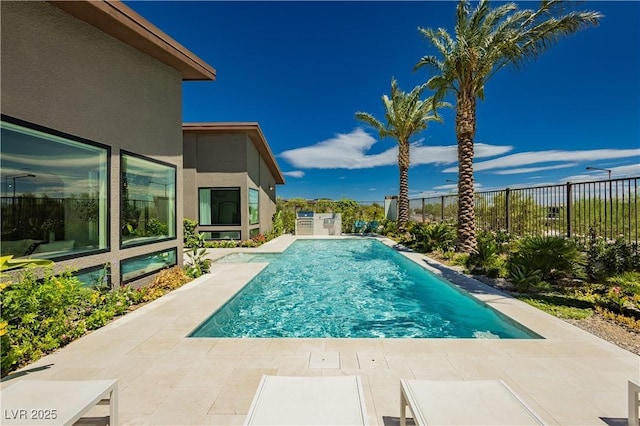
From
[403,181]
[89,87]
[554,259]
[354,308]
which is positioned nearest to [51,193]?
[89,87]

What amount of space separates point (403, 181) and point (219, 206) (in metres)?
11.6

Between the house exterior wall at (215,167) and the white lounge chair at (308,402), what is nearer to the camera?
the white lounge chair at (308,402)

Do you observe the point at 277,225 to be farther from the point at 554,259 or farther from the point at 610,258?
the point at 610,258

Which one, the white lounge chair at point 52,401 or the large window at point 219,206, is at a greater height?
the large window at point 219,206

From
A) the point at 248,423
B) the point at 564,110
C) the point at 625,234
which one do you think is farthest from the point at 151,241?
the point at 564,110

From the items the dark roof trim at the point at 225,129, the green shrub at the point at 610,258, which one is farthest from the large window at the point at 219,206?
the green shrub at the point at 610,258

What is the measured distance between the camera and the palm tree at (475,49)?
826 cm

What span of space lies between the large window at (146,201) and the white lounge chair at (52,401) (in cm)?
445

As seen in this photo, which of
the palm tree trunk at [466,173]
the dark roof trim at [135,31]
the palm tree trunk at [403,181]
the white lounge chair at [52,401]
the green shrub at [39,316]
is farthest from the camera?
the palm tree trunk at [403,181]

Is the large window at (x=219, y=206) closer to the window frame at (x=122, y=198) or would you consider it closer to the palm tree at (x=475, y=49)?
the window frame at (x=122, y=198)

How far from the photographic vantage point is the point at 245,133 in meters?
14.2

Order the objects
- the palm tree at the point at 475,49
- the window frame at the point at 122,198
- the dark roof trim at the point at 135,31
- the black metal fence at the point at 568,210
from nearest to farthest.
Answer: the dark roof trim at the point at 135,31, the window frame at the point at 122,198, the black metal fence at the point at 568,210, the palm tree at the point at 475,49

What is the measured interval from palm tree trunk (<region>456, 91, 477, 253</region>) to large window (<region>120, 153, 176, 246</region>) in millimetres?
9823

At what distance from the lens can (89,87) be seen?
16.5ft
